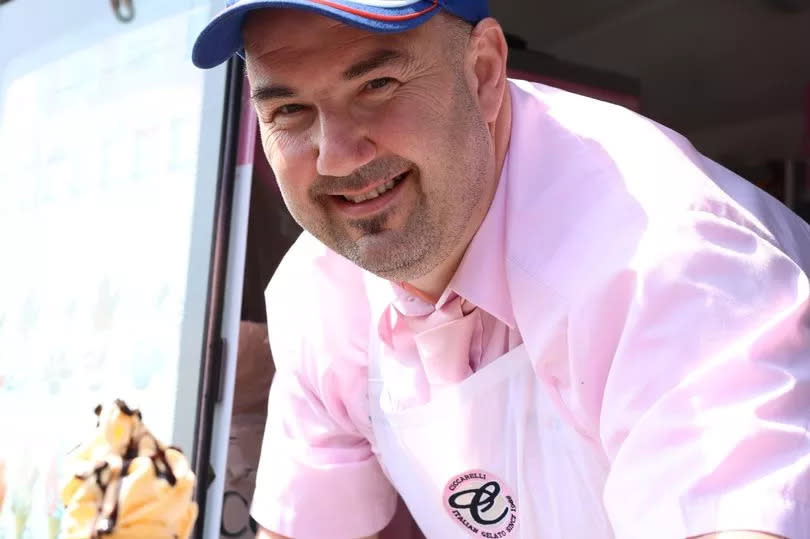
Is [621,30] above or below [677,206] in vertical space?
above

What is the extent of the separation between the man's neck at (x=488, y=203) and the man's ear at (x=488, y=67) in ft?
0.05

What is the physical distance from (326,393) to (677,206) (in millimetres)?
683

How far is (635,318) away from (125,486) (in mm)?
499

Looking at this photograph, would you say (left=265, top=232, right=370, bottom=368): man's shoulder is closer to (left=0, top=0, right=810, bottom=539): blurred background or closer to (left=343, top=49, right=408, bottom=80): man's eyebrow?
(left=0, top=0, right=810, bottom=539): blurred background

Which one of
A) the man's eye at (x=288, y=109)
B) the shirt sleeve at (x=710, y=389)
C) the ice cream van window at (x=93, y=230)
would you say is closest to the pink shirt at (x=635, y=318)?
the shirt sleeve at (x=710, y=389)

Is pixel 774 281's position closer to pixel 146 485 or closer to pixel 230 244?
pixel 146 485

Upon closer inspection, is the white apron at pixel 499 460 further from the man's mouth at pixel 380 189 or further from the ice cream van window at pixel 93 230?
the ice cream van window at pixel 93 230

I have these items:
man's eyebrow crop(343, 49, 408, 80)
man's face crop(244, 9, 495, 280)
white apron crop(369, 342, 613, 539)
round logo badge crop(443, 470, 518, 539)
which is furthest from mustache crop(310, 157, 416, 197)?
round logo badge crop(443, 470, 518, 539)

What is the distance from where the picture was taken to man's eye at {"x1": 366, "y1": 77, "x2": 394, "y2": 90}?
1051 mm

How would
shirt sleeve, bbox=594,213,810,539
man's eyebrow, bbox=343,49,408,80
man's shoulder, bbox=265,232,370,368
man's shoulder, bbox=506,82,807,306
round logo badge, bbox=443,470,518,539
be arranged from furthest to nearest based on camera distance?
man's shoulder, bbox=265,232,370,368 → round logo badge, bbox=443,470,518,539 → man's eyebrow, bbox=343,49,408,80 → man's shoulder, bbox=506,82,807,306 → shirt sleeve, bbox=594,213,810,539

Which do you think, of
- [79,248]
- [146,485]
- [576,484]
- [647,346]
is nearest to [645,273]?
[647,346]

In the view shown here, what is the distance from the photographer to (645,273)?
0.84m

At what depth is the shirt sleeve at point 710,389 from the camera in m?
0.75

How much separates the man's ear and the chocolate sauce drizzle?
1.79ft
